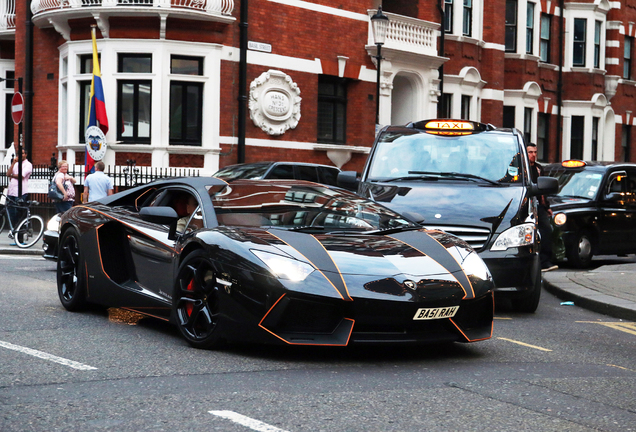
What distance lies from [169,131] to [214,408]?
1931cm

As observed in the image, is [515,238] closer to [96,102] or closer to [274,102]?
[96,102]

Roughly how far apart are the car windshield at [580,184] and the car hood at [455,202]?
6.68 m

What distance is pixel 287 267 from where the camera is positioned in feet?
19.6

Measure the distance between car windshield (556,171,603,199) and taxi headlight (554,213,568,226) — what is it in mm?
926

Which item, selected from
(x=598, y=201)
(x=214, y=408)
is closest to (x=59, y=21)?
(x=598, y=201)

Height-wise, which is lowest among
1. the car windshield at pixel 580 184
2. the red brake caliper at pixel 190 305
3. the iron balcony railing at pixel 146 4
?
the red brake caliper at pixel 190 305

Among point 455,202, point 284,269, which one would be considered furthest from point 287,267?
point 455,202

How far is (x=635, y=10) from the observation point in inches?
1623

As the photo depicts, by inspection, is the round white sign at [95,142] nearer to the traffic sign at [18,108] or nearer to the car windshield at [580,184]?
the traffic sign at [18,108]

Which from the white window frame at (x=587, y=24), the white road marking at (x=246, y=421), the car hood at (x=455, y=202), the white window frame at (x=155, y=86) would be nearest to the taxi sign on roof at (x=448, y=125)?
the car hood at (x=455, y=202)

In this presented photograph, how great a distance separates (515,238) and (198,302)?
3700 mm

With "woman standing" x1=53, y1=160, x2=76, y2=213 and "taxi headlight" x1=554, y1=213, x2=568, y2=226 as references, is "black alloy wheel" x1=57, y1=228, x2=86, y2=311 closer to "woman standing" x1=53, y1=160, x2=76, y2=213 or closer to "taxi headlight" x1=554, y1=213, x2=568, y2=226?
"taxi headlight" x1=554, y1=213, x2=568, y2=226

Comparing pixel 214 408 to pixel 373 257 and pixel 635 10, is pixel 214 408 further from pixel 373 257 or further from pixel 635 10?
pixel 635 10

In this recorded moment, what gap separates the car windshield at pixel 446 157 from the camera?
10281 mm
